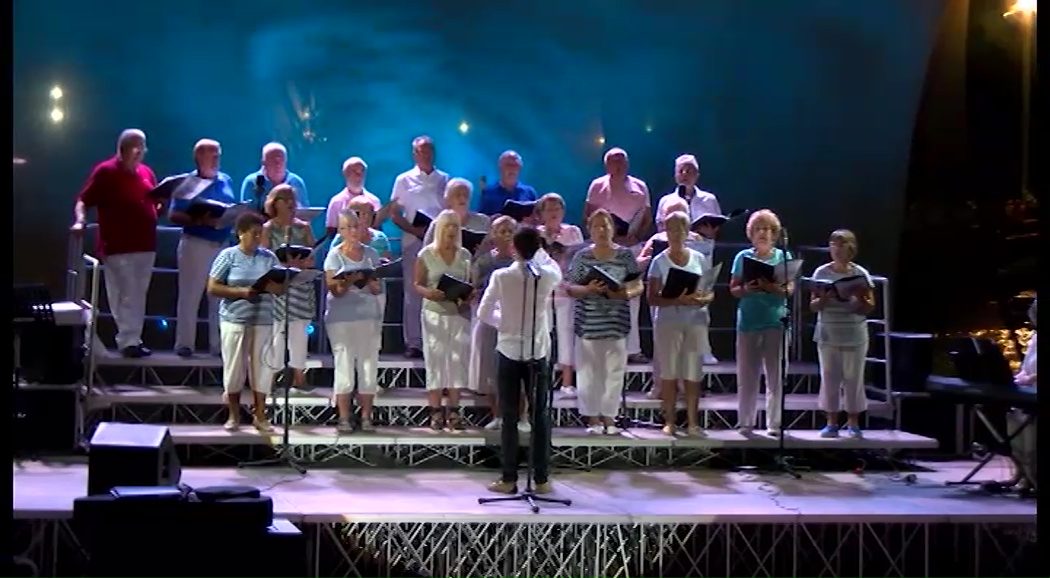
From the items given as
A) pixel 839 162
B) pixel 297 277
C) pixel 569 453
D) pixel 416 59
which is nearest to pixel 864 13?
pixel 839 162

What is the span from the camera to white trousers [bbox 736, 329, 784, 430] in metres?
7.56

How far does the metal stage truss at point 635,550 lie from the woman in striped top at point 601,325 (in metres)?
1.09

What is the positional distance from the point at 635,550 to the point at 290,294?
2.76 meters

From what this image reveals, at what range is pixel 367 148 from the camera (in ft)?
32.0

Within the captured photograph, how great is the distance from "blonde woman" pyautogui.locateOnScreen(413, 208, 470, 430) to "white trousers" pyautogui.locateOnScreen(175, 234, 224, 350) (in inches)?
63.9

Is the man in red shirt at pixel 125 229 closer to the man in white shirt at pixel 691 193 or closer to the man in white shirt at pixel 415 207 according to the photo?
the man in white shirt at pixel 415 207

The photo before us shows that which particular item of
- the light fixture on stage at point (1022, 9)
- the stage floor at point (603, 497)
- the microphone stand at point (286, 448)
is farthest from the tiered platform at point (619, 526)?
the light fixture on stage at point (1022, 9)

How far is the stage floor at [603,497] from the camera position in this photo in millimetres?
5914

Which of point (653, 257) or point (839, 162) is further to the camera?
point (839, 162)

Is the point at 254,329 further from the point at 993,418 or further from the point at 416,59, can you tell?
the point at 993,418

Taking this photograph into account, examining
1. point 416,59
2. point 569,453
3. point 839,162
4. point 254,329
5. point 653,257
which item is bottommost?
point 569,453

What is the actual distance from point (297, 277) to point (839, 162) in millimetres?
5129

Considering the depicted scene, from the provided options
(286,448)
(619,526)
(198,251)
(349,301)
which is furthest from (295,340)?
(619,526)

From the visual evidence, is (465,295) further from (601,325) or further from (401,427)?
(401,427)
